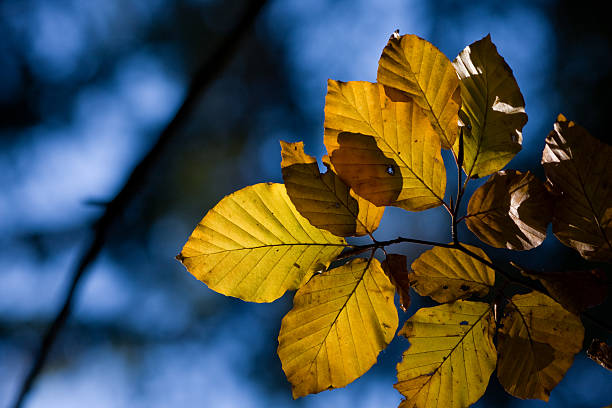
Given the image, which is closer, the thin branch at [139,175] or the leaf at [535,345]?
the leaf at [535,345]

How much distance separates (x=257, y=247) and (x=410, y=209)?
92mm

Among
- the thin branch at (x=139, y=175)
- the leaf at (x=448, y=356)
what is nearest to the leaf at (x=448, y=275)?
the leaf at (x=448, y=356)

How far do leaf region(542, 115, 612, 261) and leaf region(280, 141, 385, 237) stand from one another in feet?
0.34

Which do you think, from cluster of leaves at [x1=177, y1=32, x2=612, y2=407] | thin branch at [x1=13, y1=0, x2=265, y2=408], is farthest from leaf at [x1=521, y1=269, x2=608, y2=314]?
thin branch at [x1=13, y1=0, x2=265, y2=408]

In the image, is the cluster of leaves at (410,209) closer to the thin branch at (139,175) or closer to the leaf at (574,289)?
the leaf at (574,289)

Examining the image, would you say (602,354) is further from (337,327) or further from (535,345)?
(337,327)

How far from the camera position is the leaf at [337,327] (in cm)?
22

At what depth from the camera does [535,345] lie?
0.23 meters

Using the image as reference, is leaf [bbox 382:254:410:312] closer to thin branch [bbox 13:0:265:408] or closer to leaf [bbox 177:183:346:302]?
leaf [bbox 177:183:346:302]

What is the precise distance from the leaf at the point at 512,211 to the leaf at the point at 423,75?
4cm

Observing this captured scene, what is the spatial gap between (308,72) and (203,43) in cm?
19

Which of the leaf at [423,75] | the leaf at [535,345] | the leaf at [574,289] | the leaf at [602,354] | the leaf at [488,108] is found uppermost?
the leaf at [423,75]

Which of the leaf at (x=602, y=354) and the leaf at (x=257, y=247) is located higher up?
the leaf at (x=257, y=247)

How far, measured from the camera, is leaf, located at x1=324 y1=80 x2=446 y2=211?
0.20 metres
